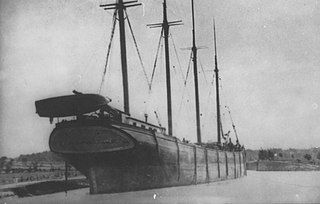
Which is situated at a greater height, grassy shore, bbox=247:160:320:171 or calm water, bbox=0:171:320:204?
calm water, bbox=0:171:320:204

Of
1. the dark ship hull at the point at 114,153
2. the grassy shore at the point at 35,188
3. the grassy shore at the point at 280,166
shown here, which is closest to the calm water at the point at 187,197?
the dark ship hull at the point at 114,153

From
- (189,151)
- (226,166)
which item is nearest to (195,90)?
(226,166)

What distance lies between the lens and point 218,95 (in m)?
46.5

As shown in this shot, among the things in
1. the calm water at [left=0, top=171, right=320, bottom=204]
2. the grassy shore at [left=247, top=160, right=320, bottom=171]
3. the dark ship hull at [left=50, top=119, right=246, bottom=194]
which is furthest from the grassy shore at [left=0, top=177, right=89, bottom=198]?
the grassy shore at [left=247, top=160, right=320, bottom=171]

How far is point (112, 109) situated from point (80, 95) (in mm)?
1982

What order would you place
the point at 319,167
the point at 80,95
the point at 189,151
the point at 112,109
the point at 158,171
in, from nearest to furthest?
the point at 80,95 → the point at 112,109 → the point at 158,171 → the point at 189,151 → the point at 319,167

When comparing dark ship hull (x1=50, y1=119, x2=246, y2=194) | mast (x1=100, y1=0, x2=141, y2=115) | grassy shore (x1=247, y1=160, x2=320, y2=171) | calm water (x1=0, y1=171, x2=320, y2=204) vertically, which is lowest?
grassy shore (x1=247, y1=160, x2=320, y2=171)

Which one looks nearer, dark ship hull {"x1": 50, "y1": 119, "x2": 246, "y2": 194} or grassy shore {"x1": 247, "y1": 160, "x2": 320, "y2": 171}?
dark ship hull {"x1": 50, "y1": 119, "x2": 246, "y2": 194}

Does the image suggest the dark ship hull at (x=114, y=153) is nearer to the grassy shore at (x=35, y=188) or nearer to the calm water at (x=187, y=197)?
the calm water at (x=187, y=197)

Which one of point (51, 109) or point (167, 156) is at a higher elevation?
point (51, 109)

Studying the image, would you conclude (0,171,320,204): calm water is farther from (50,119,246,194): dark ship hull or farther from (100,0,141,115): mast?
(100,0,141,115): mast

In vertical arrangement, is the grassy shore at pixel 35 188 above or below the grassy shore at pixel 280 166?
above

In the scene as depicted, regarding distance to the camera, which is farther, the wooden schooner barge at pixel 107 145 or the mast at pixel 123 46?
the mast at pixel 123 46

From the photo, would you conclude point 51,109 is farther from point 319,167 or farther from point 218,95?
point 319,167
